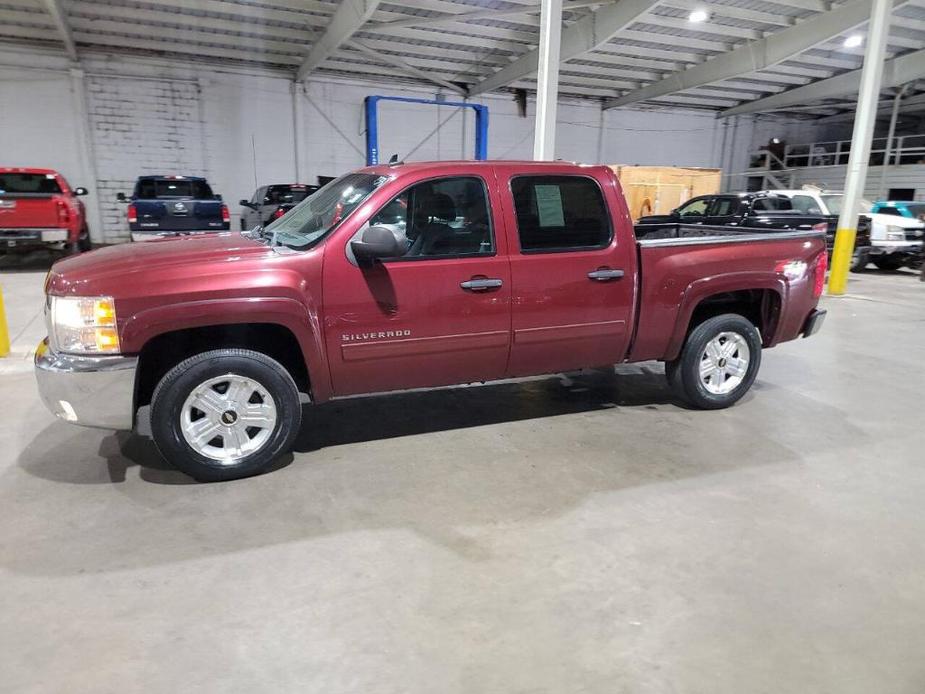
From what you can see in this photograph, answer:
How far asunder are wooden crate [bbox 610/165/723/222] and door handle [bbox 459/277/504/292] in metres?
14.5

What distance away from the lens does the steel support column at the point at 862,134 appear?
32.2ft

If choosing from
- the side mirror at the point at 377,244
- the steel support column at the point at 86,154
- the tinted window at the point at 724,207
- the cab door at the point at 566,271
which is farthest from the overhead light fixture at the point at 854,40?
the steel support column at the point at 86,154

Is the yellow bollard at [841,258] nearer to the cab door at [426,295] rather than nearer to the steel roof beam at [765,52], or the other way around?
the steel roof beam at [765,52]

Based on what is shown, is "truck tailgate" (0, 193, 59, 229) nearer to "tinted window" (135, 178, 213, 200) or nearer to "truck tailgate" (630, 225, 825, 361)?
"tinted window" (135, 178, 213, 200)

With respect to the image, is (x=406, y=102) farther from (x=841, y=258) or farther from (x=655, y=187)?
(x=841, y=258)

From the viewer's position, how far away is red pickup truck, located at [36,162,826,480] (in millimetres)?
3213

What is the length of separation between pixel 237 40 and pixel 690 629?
1631 cm

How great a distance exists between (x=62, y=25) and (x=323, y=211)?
12.9m

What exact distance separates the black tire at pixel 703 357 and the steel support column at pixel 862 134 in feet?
23.0

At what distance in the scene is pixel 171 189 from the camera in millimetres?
12562

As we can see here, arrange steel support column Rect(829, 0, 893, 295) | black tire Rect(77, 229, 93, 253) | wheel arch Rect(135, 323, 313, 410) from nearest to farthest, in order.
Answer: wheel arch Rect(135, 323, 313, 410)
steel support column Rect(829, 0, 893, 295)
black tire Rect(77, 229, 93, 253)

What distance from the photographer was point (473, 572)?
2736mm

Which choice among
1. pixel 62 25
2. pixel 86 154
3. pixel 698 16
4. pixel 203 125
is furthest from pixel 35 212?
pixel 698 16

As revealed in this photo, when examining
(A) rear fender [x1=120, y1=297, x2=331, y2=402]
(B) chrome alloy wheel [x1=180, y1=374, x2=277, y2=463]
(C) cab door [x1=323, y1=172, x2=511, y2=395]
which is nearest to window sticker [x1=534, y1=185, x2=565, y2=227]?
(C) cab door [x1=323, y1=172, x2=511, y2=395]
